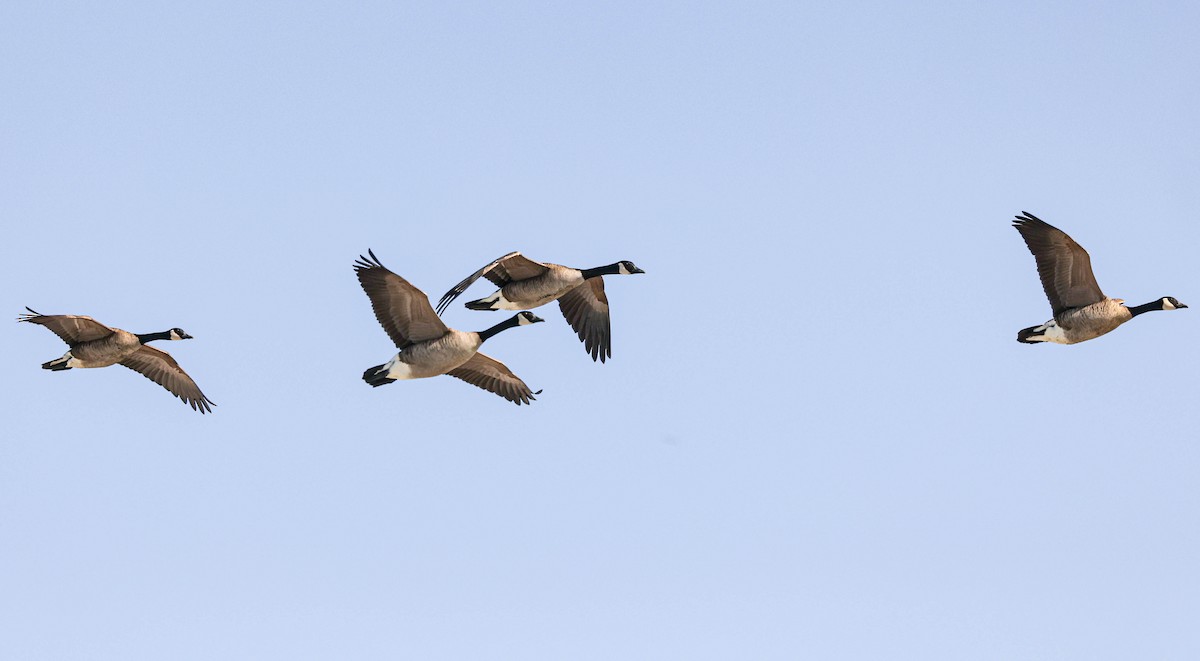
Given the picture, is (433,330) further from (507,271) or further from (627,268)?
(627,268)

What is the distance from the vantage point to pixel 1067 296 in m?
21.5

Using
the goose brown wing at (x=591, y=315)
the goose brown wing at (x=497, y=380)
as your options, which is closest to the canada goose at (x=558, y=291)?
the goose brown wing at (x=591, y=315)

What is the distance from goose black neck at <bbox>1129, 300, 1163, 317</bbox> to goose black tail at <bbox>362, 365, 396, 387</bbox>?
9.45 meters

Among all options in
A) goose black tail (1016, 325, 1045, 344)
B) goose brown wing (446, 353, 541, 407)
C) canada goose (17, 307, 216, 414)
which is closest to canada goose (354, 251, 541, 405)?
goose brown wing (446, 353, 541, 407)

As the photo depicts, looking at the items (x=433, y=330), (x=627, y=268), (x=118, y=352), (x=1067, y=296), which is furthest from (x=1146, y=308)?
(x=118, y=352)

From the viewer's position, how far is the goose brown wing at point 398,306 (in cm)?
2006

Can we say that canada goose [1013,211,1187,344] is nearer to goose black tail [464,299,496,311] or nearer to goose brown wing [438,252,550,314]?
goose brown wing [438,252,550,314]

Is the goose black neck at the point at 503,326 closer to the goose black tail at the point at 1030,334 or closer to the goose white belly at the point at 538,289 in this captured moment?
the goose white belly at the point at 538,289

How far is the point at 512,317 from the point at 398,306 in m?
2.62

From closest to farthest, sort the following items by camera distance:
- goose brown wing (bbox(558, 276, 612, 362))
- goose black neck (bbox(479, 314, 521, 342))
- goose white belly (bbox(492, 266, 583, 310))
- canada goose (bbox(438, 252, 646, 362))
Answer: goose black neck (bbox(479, 314, 521, 342)) → canada goose (bbox(438, 252, 646, 362)) → goose white belly (bbox(492, 266, 583, 310)) → goose brown wing (bbox(558, 276, 612, 362))

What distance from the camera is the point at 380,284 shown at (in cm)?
2025

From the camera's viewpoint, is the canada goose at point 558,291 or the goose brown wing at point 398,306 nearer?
the goose brown wing at point 398,306

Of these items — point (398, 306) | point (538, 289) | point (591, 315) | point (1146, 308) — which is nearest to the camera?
point (398, 306)

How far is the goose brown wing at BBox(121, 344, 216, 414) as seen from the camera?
85.4 feet
